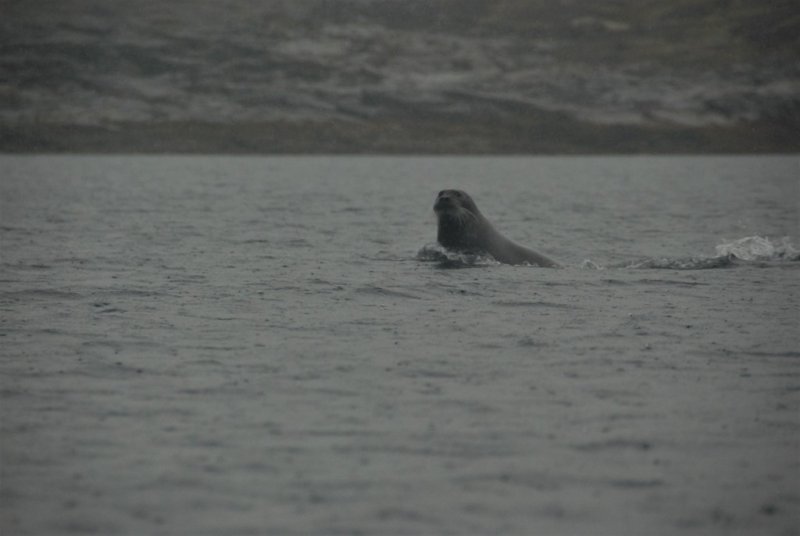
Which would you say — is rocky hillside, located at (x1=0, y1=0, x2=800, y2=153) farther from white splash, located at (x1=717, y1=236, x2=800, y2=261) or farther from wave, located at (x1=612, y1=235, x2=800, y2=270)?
wave, located at (x1=612, y1=235, x2=800, y2=270)

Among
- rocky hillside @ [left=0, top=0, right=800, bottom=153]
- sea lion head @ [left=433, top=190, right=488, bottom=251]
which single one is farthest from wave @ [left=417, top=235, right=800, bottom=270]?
rocky hillside @ [left=0, top=0, right=800, bottom=153]

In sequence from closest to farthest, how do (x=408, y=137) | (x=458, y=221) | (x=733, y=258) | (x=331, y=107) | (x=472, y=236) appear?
(x=458, y=221) < (x=472, y=236) < (x=733, y=258) < (x=408, y=137) < (x=331, y=107)

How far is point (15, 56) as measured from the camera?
186500mm

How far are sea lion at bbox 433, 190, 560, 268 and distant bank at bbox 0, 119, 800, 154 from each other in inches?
5439

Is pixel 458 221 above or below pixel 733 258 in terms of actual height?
above

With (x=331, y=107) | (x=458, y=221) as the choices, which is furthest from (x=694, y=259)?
(x=331, y=107)

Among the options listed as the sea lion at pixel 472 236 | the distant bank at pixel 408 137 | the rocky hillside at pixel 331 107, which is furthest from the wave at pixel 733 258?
the rocky hillside at pixel 331 107

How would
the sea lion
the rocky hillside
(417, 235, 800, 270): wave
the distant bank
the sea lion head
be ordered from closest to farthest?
the sea lion head, the sea lion, (417, 235, 800, 270): wave, the distant bank, the rocky hillside

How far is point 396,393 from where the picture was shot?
40.4 ft

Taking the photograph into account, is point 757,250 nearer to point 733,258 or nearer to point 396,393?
point 733,258

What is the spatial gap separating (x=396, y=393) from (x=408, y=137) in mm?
163083

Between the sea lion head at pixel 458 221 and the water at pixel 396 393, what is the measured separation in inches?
31.7

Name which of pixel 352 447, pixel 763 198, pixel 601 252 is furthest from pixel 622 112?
pixel 352 447

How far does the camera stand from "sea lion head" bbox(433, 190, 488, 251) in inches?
941
